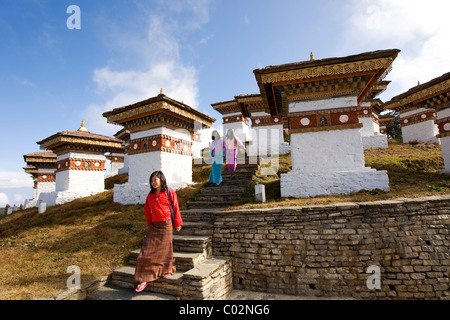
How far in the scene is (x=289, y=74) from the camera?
7402 millimetres

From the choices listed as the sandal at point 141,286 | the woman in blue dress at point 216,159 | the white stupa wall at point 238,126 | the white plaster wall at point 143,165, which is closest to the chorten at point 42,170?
the white plaster wall at point 143,165

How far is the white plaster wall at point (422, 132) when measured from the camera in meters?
16.1

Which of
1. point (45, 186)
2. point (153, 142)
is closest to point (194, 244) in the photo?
point (153, 142)

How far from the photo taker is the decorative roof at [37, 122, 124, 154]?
12758mm

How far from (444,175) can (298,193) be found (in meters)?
5.36

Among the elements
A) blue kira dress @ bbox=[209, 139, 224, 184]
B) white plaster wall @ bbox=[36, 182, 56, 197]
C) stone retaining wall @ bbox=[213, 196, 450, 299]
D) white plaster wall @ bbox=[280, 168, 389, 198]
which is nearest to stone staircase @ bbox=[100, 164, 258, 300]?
stone retaining wall @ bbox=[213, 196, 450, 299]

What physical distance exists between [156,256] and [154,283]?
55 centimetres

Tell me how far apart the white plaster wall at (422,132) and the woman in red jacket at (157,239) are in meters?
19.3

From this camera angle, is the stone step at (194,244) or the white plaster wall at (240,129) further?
the white plaster wall at (240,129)

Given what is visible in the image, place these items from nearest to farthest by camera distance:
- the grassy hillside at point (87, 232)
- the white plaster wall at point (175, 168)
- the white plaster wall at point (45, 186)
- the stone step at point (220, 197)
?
1. the grassy hillside at point (87, 232)
2. the stone step at point (220, 197)
3. the white plaster wall at point (175, 168)
4. the white plaster wall at point (45, 186)

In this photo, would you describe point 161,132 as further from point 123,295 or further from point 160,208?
point 123,295

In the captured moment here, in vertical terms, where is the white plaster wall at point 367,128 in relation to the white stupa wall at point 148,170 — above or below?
above

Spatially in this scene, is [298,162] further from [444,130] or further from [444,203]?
[444,130]

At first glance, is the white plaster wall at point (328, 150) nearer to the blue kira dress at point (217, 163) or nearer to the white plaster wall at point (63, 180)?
the blue kira dress at point (217, 163)
